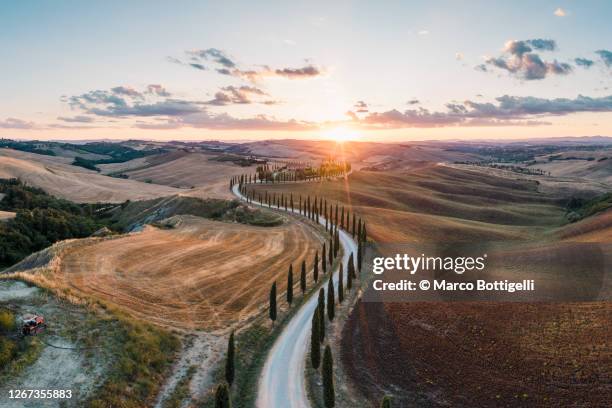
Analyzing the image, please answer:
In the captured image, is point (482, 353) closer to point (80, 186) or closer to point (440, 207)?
point (440, 207)

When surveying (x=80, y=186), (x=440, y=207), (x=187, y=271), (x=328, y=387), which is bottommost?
(x=328, y=387)

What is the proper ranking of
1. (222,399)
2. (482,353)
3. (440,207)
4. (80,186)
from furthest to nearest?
(80,186) < (440,207) < (482,353) < (222,399)

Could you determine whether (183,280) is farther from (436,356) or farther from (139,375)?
(436,356)

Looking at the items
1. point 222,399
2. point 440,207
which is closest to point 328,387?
point 222,399

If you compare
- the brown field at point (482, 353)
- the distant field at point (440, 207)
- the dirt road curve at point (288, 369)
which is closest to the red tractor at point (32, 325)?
the dirt road curve at point (288, 369)

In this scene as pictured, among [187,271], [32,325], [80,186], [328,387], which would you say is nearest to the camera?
[328,387]

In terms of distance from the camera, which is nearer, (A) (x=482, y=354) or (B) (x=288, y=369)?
(B) (x=288, y=369)
